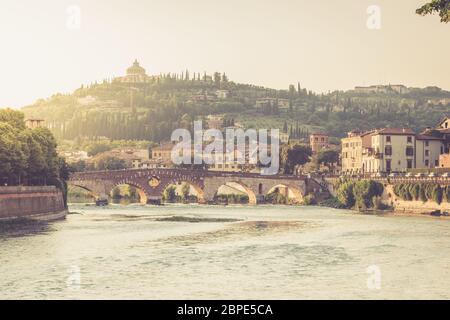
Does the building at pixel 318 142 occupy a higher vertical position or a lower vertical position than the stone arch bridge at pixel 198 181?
higher

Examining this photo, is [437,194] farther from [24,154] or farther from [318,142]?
[318,142]

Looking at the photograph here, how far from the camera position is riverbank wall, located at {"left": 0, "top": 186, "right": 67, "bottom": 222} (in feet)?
219

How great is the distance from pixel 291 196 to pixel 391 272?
94.8 m

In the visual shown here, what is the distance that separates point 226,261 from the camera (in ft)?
156

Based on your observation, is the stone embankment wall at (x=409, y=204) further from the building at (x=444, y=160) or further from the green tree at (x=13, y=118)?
the green tree at (x=13, y=118)

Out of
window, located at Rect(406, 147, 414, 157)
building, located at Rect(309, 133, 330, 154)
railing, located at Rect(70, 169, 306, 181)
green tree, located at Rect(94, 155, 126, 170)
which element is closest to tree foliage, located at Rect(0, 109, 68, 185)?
railing, located at Rect(70, 169, 306, 181)

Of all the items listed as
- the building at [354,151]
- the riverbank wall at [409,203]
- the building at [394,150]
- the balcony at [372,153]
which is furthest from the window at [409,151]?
the riverbank wall at [409,203]

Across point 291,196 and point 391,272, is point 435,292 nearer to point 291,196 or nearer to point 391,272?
point 391,272

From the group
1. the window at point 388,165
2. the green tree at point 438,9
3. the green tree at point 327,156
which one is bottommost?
the window at point 388,165

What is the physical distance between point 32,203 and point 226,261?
1193 inches

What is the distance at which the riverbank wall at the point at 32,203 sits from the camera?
66625 millimetres

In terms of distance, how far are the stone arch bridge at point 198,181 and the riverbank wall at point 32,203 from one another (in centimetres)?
3946

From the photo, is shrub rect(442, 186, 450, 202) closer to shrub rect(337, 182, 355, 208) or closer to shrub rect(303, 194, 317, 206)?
shrub rect(337, 182, 355, 208)

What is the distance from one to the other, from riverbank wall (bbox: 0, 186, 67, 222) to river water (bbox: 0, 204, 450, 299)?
6.12 feet
